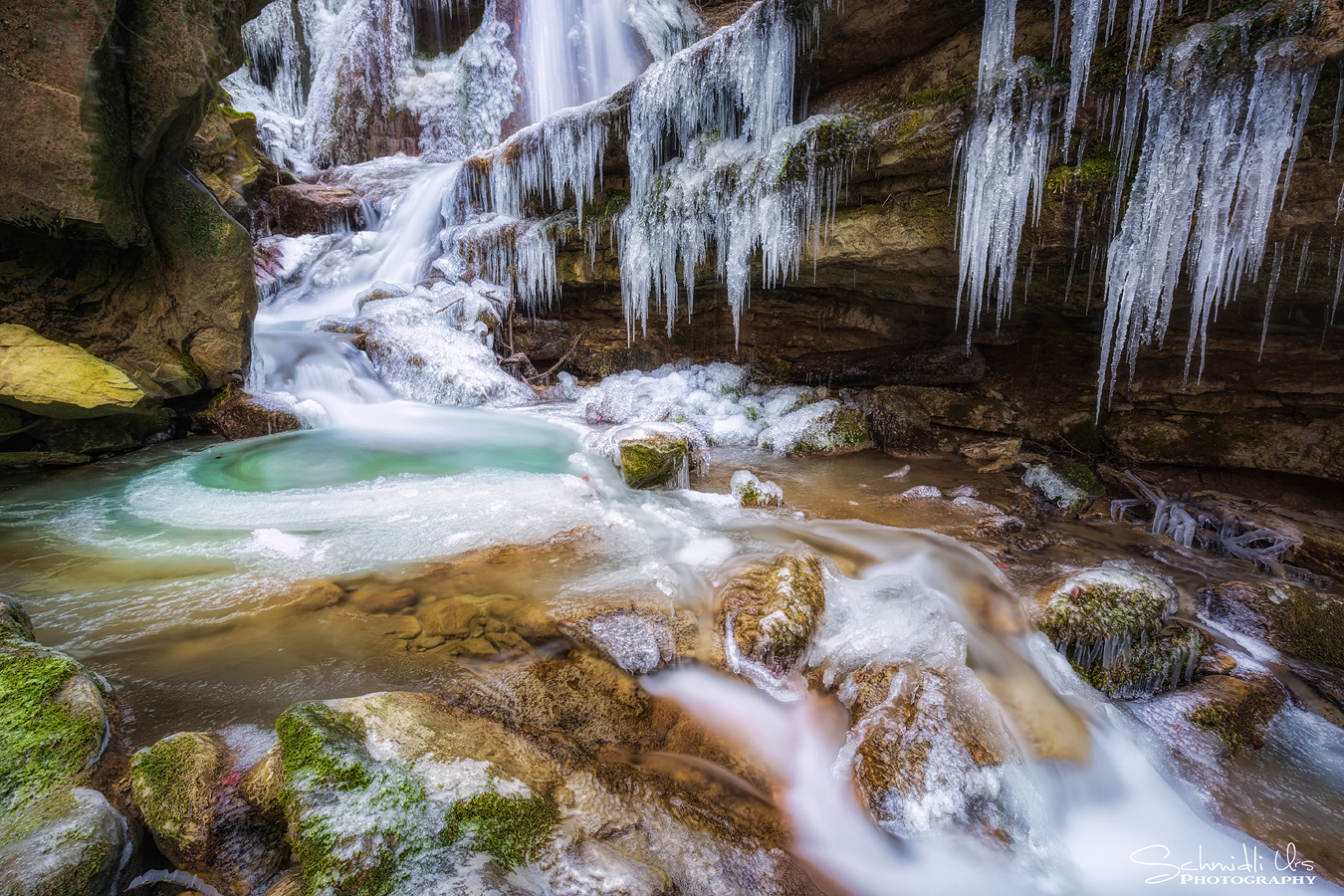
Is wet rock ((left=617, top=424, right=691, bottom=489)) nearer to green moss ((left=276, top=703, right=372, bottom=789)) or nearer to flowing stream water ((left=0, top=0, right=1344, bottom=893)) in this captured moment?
flowing stream water ((left=0, top=0, right=1344, bottom=893))

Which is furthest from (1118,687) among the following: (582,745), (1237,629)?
(582,745)

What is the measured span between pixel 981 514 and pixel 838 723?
10.1 feet

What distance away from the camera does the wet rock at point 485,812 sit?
4.82 feet

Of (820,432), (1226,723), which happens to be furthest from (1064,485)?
(1226,723)

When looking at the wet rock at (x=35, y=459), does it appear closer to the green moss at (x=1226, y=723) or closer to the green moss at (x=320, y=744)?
the green moss at (x=320, y=744)

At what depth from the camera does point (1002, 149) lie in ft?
14.0

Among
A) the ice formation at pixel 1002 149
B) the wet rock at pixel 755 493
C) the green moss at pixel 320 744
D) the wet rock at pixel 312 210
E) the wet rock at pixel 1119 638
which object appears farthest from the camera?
the wet rock at pixel 312 210

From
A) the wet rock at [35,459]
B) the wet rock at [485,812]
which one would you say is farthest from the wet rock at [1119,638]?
the wet rock at [35,459]

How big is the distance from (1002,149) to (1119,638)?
3845 millimetres

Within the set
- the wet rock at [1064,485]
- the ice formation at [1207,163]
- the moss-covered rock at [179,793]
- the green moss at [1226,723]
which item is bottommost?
the green moss at [1226,723]

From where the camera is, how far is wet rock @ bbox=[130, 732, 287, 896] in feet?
4.99

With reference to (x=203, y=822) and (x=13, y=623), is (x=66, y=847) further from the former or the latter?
(x=13, y=623)

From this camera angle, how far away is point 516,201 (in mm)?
9602

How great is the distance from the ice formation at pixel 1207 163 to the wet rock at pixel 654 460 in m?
3.78
